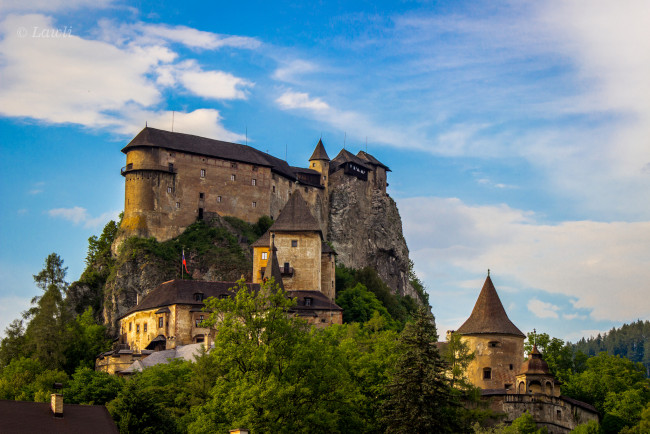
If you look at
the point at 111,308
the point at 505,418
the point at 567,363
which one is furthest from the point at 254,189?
the point at 505,418

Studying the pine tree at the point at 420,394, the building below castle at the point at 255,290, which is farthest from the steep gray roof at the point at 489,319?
the building below castle at the point at 255,290

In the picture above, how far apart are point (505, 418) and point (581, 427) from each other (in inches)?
185

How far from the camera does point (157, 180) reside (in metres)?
104

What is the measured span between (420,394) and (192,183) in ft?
203

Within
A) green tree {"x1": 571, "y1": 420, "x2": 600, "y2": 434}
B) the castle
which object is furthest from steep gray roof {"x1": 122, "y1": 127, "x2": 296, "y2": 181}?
green tree {"x1": 571, "y1": 420, "x2": 600, "y2": 434}

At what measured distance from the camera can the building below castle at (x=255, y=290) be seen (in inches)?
3280

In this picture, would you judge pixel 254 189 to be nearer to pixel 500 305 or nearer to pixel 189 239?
pixel 189 239

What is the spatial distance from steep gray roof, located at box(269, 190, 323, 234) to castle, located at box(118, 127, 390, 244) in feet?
51.6

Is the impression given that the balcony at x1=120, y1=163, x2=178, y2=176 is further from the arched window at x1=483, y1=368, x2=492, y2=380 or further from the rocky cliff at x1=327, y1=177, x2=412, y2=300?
the arched window at x1=483, y1=368, x2=492, y2=380

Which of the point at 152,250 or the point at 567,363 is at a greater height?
the point at 152,250

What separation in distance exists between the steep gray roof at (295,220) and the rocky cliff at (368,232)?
26295 millimetres

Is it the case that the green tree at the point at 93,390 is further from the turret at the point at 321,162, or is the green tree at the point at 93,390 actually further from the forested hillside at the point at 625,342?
the forested hillside at the point at 625,342

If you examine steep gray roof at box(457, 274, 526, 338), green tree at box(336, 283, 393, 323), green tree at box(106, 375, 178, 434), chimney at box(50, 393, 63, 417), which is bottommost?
green tree at box(106, 375, 178, 434)

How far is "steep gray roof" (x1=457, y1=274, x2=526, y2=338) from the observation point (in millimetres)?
66688
